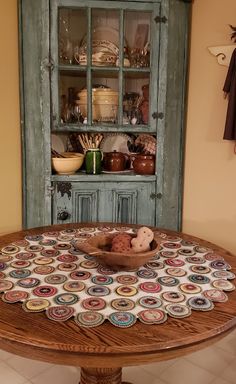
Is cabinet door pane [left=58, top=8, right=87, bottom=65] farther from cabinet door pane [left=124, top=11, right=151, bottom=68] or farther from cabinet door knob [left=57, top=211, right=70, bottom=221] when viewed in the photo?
cabinet door knob [left=57, top=211, right=70, bottom=221]

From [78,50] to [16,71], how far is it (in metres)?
0.39

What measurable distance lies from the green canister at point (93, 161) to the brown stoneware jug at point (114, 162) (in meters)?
0.08

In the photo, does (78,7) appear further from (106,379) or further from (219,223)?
(106,379)

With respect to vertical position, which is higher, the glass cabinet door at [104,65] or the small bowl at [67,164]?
the glass cabinet door at [104,65]

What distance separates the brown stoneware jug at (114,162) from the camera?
2.45 metres

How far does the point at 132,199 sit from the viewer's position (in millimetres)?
2410

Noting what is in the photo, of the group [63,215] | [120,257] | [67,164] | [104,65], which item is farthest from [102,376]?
[104,65]

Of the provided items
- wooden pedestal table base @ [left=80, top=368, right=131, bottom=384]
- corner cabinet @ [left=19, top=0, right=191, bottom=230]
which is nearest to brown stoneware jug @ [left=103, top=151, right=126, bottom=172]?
corner cabinet @ [left=19, top=0, right=191, bottom=230]

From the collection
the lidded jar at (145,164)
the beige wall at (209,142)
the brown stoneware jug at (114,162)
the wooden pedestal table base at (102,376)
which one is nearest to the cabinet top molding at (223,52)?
the beige wall at (209,142)

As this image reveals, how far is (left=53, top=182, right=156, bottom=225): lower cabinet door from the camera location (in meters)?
2.36

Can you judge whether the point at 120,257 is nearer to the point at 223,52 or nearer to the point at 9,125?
the point at 9,125

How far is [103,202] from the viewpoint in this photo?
2.40 metres

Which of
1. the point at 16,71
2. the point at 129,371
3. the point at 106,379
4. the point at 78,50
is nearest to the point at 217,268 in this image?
the point at 106,379

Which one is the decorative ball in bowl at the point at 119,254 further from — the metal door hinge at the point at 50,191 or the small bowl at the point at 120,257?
the metal door hinge at the point at 50,191
